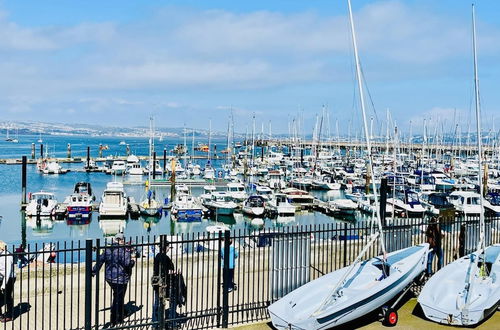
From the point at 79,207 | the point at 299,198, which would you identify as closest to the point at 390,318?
the point at 79,207

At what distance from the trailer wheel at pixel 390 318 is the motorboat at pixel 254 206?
3896cm

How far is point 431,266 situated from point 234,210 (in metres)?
38.6

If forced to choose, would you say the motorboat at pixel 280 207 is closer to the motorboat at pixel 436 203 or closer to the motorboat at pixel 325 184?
the motorboat at pixel 436 203

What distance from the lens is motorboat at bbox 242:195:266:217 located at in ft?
163

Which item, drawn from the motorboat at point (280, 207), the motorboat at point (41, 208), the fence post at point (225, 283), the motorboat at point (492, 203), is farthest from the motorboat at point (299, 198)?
the fence post at point (225, 283)

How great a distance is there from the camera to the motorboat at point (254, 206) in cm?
4981

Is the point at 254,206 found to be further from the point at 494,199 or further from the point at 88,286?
the point at 88,286

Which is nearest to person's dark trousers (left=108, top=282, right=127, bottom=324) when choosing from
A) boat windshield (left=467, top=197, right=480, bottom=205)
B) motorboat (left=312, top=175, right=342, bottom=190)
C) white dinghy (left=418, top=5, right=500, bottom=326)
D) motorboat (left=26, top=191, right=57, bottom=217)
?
white dinghy (left=418, top=5, right=500, bottom=326)

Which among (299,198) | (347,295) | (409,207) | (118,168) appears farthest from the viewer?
(118,168)

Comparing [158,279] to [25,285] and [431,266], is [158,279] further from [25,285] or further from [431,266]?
[431,266]

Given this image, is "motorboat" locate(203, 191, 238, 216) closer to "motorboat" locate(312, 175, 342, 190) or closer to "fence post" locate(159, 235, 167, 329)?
"motorboat" locate(312, 175, 342, 190)

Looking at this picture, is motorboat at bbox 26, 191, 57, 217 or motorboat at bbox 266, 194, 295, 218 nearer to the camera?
motorboat at bbox 26, 191, 57, 217

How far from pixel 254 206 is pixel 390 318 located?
40.0m

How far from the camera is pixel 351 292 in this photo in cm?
1049
